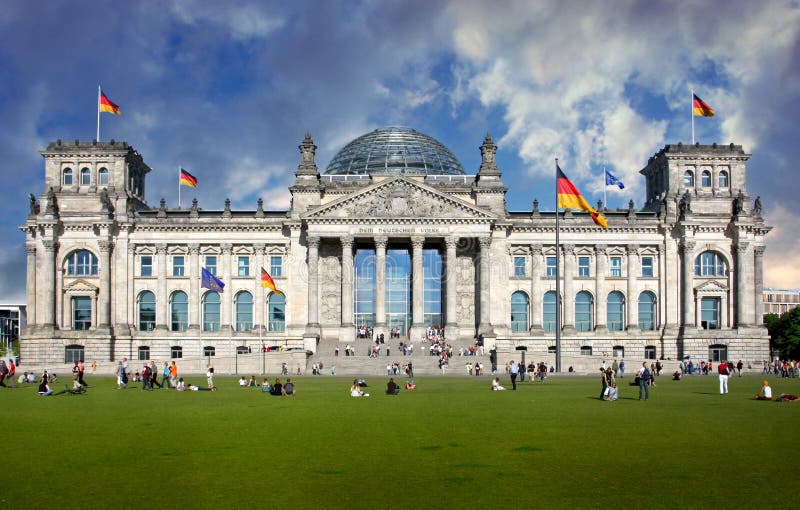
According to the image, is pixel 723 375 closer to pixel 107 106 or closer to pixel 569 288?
pixel 569 288

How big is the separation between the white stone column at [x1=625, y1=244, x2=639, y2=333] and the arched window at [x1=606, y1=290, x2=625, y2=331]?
84 cm

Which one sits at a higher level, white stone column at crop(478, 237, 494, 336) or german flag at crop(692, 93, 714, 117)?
german flag at crop(692, 93, 714, 117)

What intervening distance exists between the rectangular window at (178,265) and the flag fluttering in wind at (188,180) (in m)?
8.19

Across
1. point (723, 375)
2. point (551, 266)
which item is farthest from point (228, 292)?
point (723, 375)

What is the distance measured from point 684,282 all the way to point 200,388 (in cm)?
6131

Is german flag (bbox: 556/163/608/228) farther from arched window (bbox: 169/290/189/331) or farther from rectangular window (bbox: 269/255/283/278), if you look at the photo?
arched window (bbox: 169/290/189/331)

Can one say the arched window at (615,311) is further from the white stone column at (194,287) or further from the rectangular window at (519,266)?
the white stone column at (194,287)

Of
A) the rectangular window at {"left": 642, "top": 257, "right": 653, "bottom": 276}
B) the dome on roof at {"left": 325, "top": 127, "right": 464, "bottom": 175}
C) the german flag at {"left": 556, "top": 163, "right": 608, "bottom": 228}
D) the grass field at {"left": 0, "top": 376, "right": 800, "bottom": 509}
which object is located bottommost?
the grass field at {"left": 0, "top": 376, "right": 800, "bottom": 509}

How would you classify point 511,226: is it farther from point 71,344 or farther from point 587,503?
point 587,503

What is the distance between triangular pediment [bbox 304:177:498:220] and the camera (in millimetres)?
91438

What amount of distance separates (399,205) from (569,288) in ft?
70.9

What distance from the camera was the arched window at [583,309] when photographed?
9775 centimetres

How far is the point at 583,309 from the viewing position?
97.9 m

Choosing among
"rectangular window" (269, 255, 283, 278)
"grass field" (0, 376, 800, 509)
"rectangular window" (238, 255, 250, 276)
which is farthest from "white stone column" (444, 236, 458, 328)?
"grass field" (0, 376, 800, 509)
